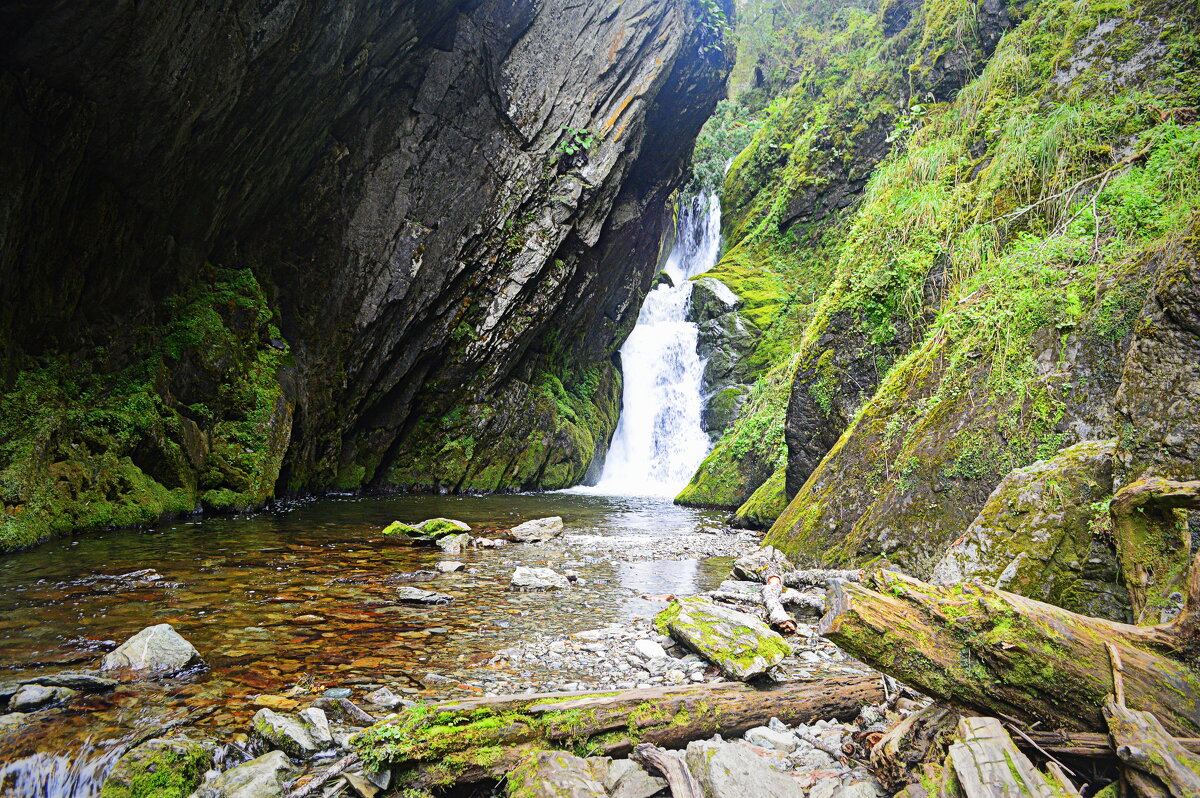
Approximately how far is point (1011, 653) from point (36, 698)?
444cm

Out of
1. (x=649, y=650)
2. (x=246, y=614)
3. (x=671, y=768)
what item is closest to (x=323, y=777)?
(x=671, y=768)

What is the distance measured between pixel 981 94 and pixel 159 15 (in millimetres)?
10327

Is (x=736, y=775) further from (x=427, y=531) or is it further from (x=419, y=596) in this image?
(x=427, y=531)

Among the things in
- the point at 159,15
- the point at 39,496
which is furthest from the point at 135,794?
the point at 159,15

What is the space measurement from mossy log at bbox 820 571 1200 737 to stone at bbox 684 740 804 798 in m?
0.55

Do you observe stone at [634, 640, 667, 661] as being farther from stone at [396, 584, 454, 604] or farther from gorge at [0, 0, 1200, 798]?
stone at [396, 584, 454, 604]

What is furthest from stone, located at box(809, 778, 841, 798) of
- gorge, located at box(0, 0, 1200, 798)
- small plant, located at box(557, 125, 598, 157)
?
small plant, located at box(557, 125, 598, 157)

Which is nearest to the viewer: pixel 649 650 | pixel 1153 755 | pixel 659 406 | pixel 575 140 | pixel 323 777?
pixel 1153 755

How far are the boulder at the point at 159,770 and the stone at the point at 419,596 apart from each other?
2587mm

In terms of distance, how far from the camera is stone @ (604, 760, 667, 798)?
2.15 meters

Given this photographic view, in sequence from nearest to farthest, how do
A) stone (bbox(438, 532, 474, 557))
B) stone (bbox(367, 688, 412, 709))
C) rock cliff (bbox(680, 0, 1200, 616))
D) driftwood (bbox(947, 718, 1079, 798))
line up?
driftwood (bbox(947, 718, 1079, 798)) → rock cliff (bbox(680, 0, 1200, 616)) → stone (bbox(367, 688, 412, 709)) → stone (bbox(438, 532, 474, 557))

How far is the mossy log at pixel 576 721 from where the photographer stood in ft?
7.40

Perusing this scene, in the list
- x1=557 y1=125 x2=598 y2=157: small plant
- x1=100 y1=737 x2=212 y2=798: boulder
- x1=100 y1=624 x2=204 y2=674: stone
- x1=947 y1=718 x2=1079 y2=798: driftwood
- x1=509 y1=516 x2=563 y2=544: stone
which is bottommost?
x1=509 y1=516 x2=563 y2=544: stone

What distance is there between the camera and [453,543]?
25.5 feet
